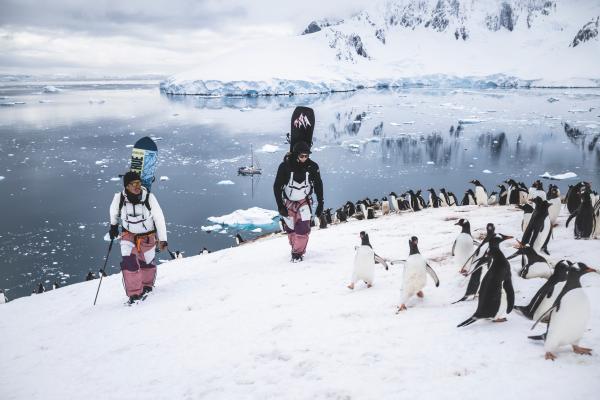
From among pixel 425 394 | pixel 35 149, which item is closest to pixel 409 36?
pixel 35 149

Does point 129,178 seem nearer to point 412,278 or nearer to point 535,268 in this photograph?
point 412,278

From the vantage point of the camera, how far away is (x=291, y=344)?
386 centimetres

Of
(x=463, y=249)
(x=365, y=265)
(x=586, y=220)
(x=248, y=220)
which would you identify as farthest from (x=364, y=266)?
(x=248, y=220)

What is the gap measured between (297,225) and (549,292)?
3.77 metres

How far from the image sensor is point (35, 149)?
3641 centimetres

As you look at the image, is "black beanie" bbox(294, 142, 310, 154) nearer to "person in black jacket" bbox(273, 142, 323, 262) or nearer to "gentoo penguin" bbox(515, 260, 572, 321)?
"person in black jacket" bbox(273, 142, 323, 262)

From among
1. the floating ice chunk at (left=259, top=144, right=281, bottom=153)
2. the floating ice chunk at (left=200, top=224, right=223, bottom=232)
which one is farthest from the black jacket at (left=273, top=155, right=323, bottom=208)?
the floating ice chunk at (left=259, top=144, right=281, bottom=153)

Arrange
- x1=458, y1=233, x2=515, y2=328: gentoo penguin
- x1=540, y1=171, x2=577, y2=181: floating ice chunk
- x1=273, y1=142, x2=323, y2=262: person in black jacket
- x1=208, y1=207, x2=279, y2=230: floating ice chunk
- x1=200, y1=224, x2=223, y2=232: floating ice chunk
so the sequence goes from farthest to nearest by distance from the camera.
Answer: x1=540, y1=171, x2=577, y2=181: floating ice chunk < x1=208, y1=207, x2=279, y2=230: floating ice chunk < x1=200, y1=224, x2=223, y2=232: floating ice chunk < x1=273, y1=142, x2=323, y2=262: person in black jacket < x1=458, y1=233, x2=515, y2=328: gentoo penguin

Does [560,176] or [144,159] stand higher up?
[144,159]

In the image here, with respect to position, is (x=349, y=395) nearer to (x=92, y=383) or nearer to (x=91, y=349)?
(x=92, y=383)

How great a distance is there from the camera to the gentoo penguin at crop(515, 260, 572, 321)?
3.48 metres

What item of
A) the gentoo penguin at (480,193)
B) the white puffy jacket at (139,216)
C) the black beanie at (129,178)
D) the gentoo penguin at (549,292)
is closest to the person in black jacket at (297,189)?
the white puffy jacket at (139,216)

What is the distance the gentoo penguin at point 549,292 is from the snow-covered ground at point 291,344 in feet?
0.49

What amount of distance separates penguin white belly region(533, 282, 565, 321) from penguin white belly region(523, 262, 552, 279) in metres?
0.95
